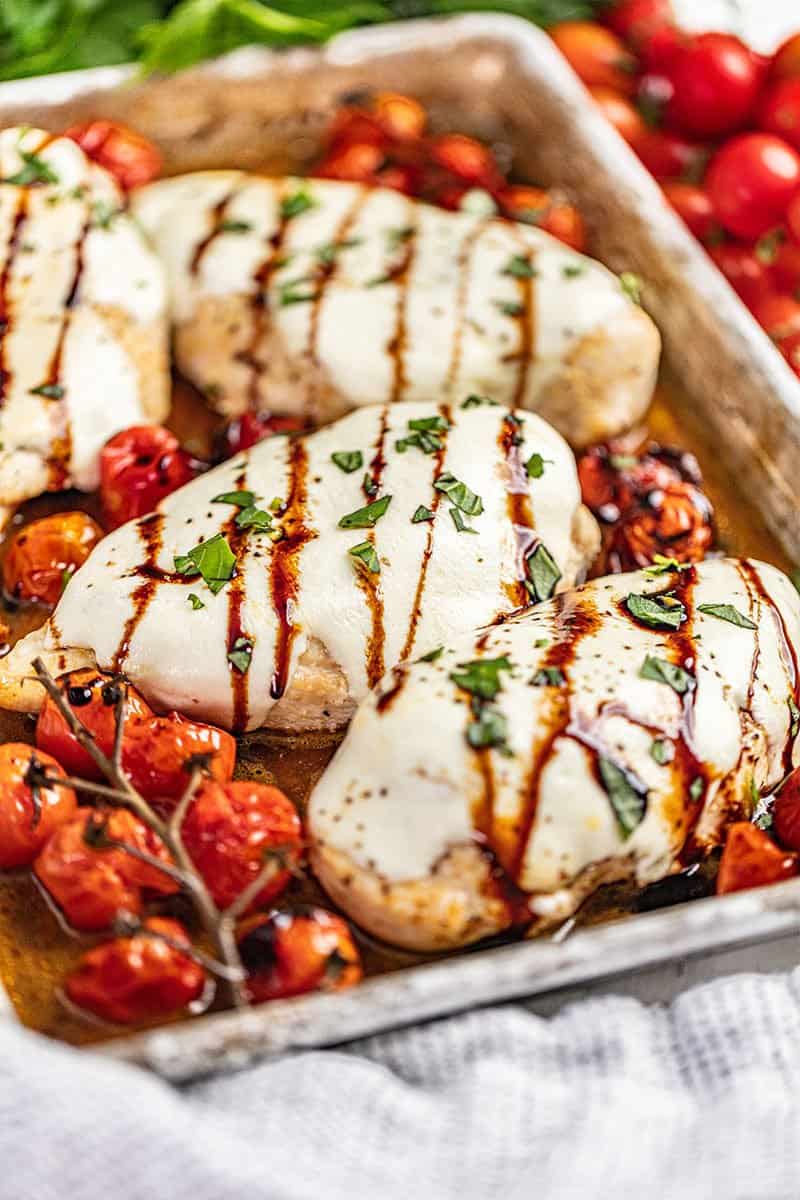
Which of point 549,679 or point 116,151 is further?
point 116,151

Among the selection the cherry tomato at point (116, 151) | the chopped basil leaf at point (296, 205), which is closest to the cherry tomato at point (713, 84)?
the chopped basil leaf at point (296, 205)

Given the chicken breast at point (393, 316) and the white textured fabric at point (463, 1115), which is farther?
the chicken breast at point (393, 316)

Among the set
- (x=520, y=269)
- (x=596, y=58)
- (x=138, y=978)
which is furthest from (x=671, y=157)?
(x=138, y=978)

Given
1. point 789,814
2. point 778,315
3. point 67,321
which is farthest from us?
point 778,315

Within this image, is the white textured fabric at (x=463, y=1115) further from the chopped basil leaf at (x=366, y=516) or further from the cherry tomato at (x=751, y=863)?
the chopped basil leaf at (x=366, y=516)

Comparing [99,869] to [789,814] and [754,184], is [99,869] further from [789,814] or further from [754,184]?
[754,184]

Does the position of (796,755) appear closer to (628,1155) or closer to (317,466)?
(628,1155)

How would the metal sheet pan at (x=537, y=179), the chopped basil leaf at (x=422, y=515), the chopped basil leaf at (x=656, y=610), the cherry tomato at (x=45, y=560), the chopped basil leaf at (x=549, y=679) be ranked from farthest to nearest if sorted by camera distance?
the cherry tomato at (x=45, y=560) → the chopped basil leaf at (x=422, y=515) → the chopped basil leaf at (x=656, y=610) → the chopped basil leaf at (x=549, y=679) → the metal sheet pan at (x=537, y=179)
